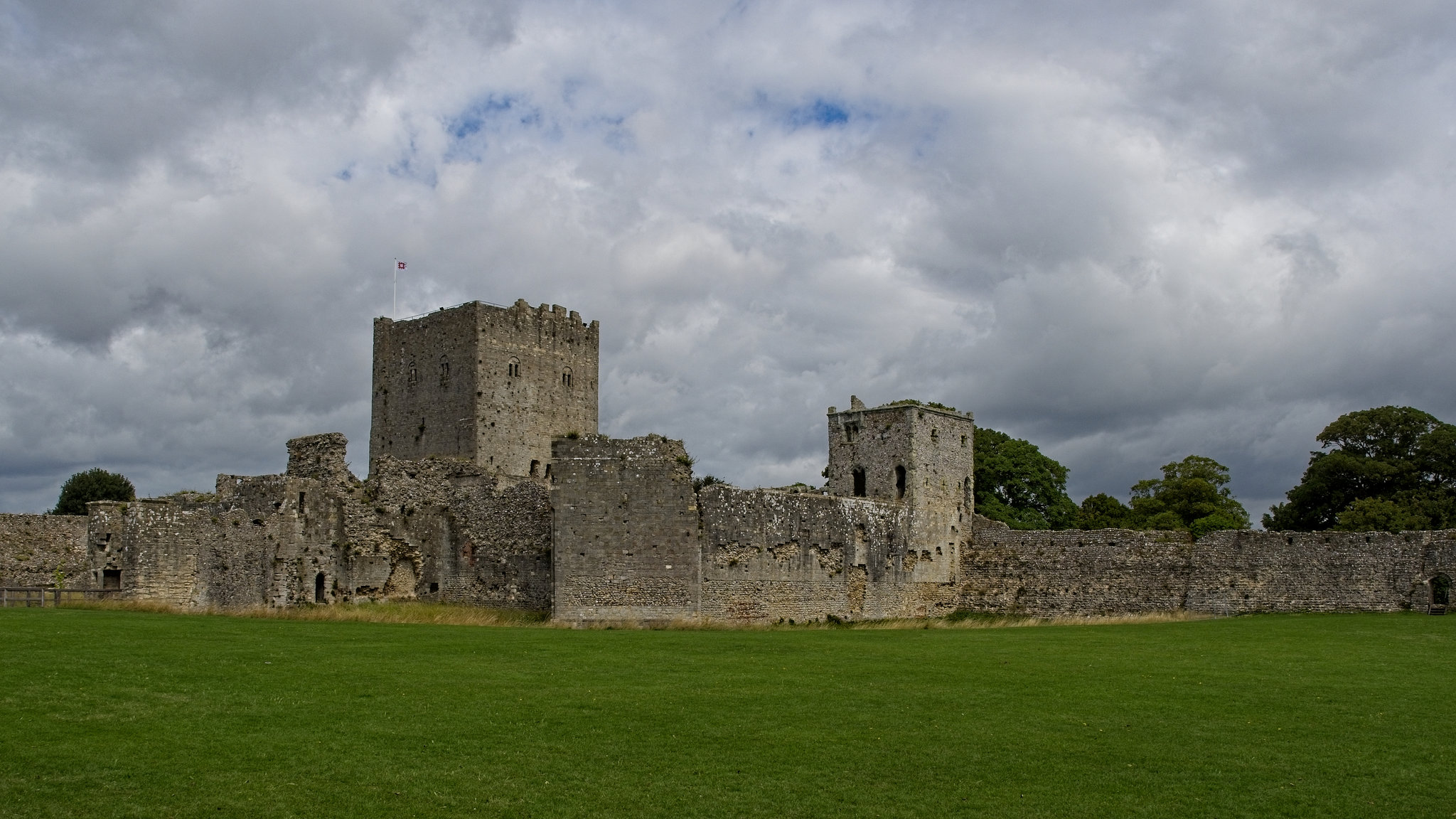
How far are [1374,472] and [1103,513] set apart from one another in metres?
13.0

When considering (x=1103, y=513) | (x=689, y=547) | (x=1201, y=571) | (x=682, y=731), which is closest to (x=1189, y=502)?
(x=1103, y=513)

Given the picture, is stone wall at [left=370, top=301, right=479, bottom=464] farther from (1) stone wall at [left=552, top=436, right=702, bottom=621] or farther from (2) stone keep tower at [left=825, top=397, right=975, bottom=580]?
(1) stone wall at [left=552, top=436, right=702, bottom=621]

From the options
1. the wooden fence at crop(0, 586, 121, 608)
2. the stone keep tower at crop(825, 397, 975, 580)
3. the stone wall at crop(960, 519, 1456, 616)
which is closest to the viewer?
the wooden fence at crop(0, 586, 121, 608)

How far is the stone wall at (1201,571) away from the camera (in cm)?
3512

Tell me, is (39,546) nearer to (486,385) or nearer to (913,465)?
(486,385)

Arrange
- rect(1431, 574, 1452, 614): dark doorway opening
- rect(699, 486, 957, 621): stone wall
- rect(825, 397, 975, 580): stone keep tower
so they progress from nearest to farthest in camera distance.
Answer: rect(699, 486, 957, 621): stone wall < rect(1431, 574, 1452, 614): dark doorway opening < rect(825, 397, 975, 580): stone keep tower

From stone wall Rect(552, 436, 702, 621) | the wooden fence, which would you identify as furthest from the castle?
the wooden fence

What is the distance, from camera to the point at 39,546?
42094mm

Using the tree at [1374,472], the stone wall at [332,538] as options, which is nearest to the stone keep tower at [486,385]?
the stone wall at [332,538]

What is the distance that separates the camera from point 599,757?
12523mm

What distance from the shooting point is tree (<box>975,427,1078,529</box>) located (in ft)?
192

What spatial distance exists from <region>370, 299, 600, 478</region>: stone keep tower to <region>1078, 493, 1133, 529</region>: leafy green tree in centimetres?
2318

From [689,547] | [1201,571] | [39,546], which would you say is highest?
Answer: [39,546]

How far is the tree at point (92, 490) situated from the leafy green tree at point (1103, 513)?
47.3 metres
